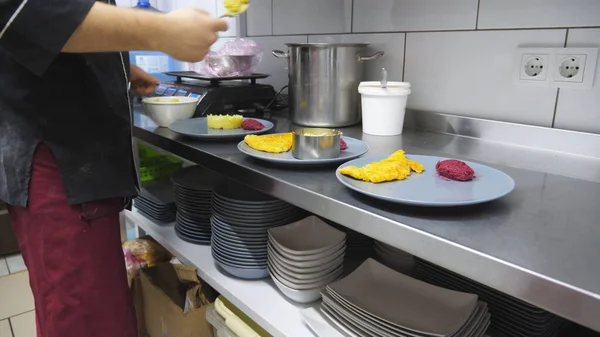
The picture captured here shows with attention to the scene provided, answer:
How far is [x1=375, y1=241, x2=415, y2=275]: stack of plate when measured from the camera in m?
1.02

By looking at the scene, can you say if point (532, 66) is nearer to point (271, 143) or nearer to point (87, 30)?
point (271, 143)

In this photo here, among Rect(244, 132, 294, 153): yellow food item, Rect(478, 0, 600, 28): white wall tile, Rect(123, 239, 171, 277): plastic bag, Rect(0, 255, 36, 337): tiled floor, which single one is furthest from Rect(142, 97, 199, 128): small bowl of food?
Rect(0, 255, 36, 337): tiled floor

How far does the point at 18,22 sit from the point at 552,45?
3.23ft

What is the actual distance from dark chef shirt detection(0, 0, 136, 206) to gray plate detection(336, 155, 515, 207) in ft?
1.60

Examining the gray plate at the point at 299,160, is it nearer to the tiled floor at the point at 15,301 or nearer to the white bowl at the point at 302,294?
the white bowl at the point at 302,294

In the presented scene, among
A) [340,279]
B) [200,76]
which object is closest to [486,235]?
[340,279]

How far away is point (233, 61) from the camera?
1.51 m

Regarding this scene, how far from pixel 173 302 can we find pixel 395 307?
65 centimetres

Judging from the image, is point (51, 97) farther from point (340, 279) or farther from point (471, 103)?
point (471, 103)

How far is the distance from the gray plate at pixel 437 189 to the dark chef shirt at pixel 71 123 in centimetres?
49

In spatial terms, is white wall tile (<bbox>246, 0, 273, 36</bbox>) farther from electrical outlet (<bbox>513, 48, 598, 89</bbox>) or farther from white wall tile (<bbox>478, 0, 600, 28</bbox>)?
electrical outlet (<bbox>513, 48, 598, 89</bbox>)

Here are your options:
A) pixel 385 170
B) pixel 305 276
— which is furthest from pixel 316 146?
pixel 305 276

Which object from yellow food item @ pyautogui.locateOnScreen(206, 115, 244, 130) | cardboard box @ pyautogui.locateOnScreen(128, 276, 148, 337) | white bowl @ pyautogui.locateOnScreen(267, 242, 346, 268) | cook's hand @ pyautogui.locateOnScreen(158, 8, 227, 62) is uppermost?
cook's hand @ pyautogui.locateOnScreen(158, 8, 227, 62)

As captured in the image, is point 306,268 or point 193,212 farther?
point 193,212
